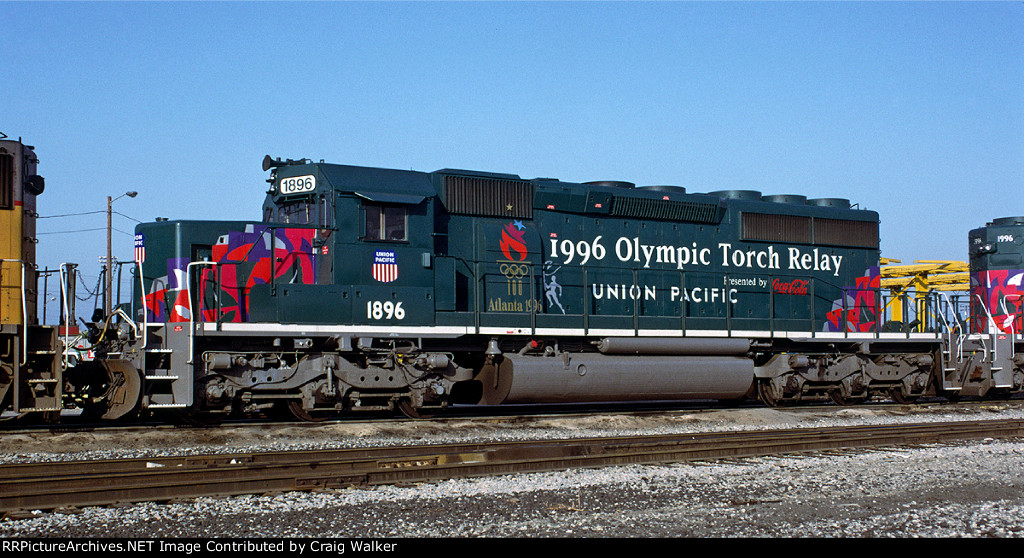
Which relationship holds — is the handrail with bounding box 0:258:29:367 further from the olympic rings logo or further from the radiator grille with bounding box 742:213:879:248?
the radiator grille with bounding box 742:213:879:248

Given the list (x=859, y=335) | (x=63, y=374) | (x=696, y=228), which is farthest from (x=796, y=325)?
(x=63, y=374)

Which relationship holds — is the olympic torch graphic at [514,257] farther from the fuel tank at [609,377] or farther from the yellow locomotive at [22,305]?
the yellow locomotive at [22,305]

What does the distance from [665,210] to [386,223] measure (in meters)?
4.83

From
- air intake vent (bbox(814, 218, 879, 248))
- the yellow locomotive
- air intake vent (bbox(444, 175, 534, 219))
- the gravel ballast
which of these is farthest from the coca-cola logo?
the yellow locomotive

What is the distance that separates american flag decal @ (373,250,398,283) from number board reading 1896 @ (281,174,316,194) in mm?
1241

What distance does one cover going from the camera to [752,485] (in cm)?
736

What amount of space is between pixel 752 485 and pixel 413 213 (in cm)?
608

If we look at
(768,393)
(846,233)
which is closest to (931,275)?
(846,233)

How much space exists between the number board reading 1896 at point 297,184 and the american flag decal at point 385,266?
1.24 m

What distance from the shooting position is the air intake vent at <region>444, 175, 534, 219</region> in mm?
12500

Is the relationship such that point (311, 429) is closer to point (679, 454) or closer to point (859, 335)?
point (679, 454)

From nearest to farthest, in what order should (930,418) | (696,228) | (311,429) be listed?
(311,429)
(930,418)
(696,228)

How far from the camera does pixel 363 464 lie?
784cm

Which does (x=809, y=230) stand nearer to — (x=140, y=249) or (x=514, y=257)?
(x=514, y=257)
